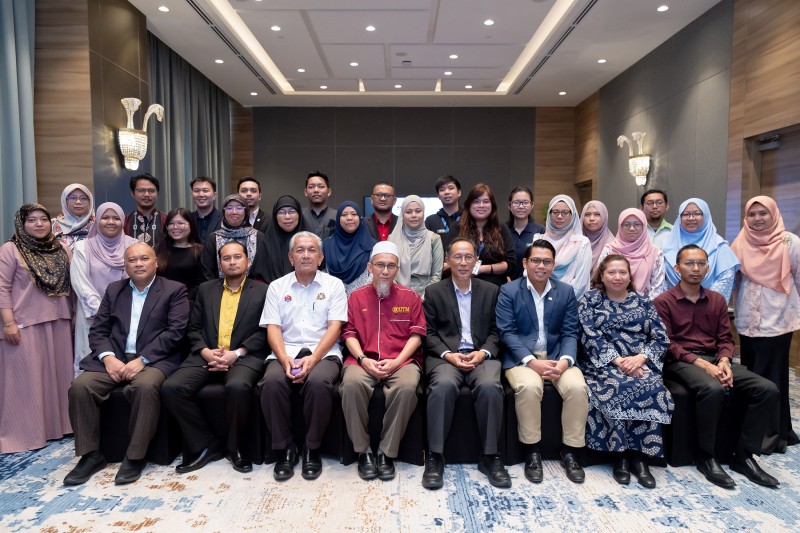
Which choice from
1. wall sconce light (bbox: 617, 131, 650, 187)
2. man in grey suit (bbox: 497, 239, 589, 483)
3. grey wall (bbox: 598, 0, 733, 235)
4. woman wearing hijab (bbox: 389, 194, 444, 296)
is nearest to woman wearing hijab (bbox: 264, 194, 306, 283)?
woman wearing hijab (bbox: 389, 194, 444, 296)

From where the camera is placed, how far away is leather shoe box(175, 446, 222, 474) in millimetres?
2717

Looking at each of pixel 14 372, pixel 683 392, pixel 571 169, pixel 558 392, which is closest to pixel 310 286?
pixel 558 392

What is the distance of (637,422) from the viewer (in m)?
2.68

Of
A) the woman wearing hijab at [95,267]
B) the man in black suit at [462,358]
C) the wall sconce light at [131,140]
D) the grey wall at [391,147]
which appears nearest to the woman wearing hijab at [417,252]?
the man in black suit at [462,358]

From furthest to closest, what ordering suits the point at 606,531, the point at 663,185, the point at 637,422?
the point at 663,185, the point at 637,422, the point at 606,531

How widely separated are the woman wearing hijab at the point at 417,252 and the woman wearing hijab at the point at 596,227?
1137 mm

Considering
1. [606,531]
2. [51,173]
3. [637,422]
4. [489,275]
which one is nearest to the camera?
[606,531]

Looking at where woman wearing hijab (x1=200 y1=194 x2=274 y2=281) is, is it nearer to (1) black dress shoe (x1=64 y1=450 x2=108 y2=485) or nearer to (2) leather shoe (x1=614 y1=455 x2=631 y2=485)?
(1) black dress shoe (x1=64 y1=450 x2=108 y2=485)

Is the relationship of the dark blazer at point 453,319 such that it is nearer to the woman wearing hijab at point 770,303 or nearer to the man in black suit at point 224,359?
the man in black suit at point 224,359

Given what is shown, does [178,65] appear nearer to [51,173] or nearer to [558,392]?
[51,173]

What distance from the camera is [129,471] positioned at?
2621mm

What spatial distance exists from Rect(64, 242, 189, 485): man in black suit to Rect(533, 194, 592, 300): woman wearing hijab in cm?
249

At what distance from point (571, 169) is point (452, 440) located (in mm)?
7800

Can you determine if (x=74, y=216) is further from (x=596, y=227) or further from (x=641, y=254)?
(x=641, y=254)
